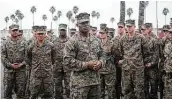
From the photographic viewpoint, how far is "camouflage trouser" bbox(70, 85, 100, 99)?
24.8ft

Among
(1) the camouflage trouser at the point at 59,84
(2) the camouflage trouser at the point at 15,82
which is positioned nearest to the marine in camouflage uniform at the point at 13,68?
(2) the camouflage trouser at the point at 15,82

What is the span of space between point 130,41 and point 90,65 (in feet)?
8.09

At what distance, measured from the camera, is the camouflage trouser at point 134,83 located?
9539mm

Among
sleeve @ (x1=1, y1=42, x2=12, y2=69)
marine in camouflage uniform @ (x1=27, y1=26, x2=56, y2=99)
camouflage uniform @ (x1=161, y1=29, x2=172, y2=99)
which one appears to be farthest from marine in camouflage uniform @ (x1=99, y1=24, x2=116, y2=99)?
sleeve @ (x1=1, y1=42, x2=12, y2=69)

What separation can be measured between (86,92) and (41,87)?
249cm

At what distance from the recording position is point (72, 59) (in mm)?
7555

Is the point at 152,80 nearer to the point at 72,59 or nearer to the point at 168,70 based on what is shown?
the point at 168,70

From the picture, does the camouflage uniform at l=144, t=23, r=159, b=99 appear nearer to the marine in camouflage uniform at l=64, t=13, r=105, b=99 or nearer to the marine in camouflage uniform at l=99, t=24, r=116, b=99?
the marine in camouflage uniform at l=99, t=24, r=116, b=99

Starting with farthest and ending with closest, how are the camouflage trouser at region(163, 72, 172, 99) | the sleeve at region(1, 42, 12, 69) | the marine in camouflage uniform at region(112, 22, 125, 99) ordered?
the sleeve at region(1, 42, 12, 69) → the marine in camouflage uniform at region(112, 22, 125, 99) → the camouflage trouser at region(163, 72, 172, 99)

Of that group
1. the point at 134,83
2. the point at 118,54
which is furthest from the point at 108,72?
the point at 134,83

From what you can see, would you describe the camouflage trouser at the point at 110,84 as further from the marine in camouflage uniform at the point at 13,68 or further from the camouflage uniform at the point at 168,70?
the marine in camouflage uniform at the point at 13,68

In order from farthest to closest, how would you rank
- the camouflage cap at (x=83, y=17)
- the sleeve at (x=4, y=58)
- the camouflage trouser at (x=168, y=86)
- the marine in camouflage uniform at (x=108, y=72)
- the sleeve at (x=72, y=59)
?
the marine in camouflage uniform at (x=108, y=72), the sleeve at (x=4, y=58), the camouflage trouser at (x=168, y=86), the camouflage cap at (x=83, y=17), the sleeve at (x=72, y=59)

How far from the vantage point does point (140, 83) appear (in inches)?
376

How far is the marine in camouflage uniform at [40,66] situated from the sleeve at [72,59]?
7.46 ft
